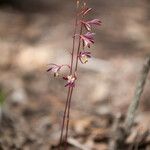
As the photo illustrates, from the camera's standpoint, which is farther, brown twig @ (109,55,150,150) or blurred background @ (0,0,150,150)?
blurred background @ (0,0,150,150)

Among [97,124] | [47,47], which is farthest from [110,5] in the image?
[97,124]

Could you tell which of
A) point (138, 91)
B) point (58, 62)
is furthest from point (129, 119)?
point (58, 62)

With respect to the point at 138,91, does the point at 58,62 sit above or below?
below

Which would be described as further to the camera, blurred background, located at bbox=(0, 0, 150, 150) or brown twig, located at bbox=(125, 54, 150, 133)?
blurred background, located at bbox=(0, 0, 150, 150)

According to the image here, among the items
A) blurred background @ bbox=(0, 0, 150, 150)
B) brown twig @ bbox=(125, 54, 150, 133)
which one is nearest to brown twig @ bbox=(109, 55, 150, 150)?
brown twig @ bbox=(125, 54, 150, 133)

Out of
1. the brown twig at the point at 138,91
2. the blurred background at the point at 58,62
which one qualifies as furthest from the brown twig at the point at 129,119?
the blurred background at the point at 58,62

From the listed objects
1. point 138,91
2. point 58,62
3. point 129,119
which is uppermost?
point 138,91

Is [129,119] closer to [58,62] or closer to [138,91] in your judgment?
[138,91]

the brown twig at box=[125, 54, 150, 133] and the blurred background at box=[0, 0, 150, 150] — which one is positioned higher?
the brown twig at box=[125, 54, 150, 133]

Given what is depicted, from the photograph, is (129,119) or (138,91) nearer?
(138,91)

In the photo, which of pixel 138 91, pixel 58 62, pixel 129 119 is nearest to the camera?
pixel 138 91

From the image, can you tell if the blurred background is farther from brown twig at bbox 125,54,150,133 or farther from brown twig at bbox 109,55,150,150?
brown twig at bbox 125,54,150,133
